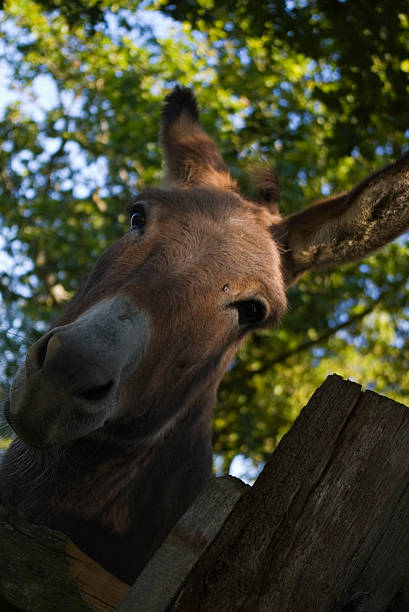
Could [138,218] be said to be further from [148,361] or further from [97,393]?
[97,393]

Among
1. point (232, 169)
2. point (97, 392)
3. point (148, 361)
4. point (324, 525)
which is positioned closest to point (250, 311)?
point (148, 361)

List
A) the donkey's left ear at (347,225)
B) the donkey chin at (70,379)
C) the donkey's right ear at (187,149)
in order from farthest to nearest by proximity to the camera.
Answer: the donkey's right ear at (187,149), the donkey's left ear at (347,225), the donkey chin at (70,379)

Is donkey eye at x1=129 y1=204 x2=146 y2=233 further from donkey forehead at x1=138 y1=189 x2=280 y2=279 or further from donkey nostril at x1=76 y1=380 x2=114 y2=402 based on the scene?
donkey nostril at x1=76 y1=380 x2=114 y2=402

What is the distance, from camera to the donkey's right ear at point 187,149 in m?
4.34

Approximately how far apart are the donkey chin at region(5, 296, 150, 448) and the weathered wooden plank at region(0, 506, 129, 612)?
1.93 ft

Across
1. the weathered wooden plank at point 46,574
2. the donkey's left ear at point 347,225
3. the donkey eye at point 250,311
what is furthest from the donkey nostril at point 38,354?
the donkey's left ear at point 347,225

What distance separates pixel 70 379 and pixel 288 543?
38.8 inches

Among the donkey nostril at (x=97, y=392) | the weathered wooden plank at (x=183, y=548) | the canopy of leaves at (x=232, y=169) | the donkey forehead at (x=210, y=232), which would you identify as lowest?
the canopy of leaves at (x=232, y=169)

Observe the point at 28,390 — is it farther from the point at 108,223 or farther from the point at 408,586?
the point at 108,223

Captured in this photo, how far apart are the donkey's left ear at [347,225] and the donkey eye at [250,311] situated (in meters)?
0.84

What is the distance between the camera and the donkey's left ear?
3.52 m

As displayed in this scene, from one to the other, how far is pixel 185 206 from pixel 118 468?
1468 mm

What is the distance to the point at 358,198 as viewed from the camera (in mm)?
3631

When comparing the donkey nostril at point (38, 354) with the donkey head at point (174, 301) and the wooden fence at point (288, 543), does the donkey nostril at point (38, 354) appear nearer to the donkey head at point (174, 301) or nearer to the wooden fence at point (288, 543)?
the donkey head at point (174, 301)
